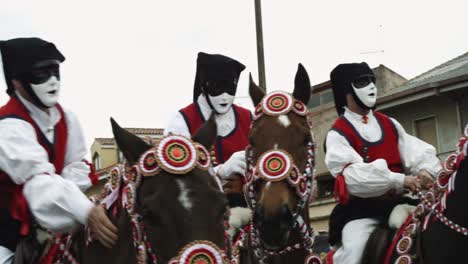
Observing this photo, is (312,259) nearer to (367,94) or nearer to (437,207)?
(437,207)

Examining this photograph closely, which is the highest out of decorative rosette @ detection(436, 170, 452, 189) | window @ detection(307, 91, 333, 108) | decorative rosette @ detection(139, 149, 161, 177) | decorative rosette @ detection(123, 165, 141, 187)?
decorative rosette @ detection(139, 149, 161, 177)

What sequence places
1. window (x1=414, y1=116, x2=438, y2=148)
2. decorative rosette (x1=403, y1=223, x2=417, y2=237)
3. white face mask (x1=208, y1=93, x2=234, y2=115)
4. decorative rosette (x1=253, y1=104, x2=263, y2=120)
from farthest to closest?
window (x1=414, y1=116, x2=438, y2=148)
white face mask (x1=208, y1=93, x2=234, y2=115)
decorative rosette (x1=253, y1=104, x2=263, y2=120)
decorative rosette (x1=403, y1=223, x2=417, y2=237)

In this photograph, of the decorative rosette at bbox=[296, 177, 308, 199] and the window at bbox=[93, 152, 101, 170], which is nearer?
the decorative rosette at bbox=[296, 177, 308, 199]

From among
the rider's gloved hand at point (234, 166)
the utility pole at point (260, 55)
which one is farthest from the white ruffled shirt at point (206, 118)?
the utility pole at point (260, 55)

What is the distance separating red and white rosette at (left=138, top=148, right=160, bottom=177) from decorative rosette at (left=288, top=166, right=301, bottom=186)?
97.1 inches

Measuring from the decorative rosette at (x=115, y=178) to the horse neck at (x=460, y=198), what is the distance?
2747 mm

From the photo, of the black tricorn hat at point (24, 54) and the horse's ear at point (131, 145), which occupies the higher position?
the black tricorn hat at point (24, 54)

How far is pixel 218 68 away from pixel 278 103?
36.5 inches

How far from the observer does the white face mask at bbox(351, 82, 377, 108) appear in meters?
8.42

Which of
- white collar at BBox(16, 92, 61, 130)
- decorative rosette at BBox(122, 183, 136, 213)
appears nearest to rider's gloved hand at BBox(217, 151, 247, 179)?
white collar at BBox(16, 92, 61, 130)

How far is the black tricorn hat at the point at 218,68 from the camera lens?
831cm

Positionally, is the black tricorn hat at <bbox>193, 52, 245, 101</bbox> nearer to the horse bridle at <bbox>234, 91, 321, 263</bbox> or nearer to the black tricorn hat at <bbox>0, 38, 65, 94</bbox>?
the horse bridle at <bbox>234, 91, 321, 263</bbox>

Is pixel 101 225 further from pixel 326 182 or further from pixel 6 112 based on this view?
pixel 326 182

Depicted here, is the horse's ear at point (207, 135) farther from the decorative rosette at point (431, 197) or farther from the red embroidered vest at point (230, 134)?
the red embroidered vest at point (230, 134)
